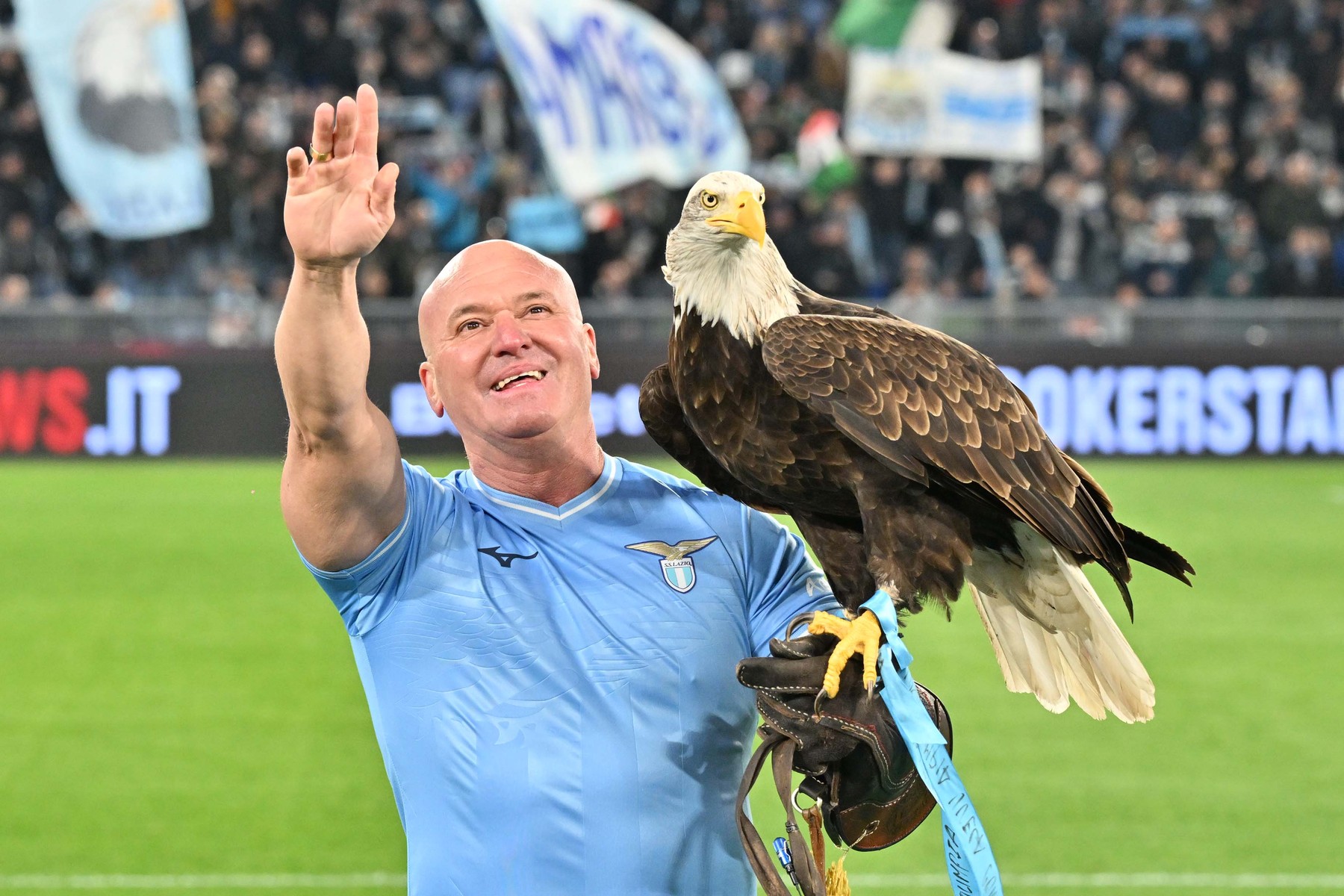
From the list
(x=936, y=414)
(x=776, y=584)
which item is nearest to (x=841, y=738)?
(x=776, y=584)

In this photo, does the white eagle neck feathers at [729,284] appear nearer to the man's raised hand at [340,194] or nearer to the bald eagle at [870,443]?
the bald eagle at [870,443]

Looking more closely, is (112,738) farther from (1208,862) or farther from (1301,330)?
(1301,330)

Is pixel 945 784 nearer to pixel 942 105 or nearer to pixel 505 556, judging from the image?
pixel 505 556

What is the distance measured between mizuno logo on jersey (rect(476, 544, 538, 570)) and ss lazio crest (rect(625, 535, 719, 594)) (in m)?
0.18

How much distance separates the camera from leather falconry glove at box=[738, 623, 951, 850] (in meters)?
2.97

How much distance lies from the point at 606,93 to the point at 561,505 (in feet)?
42.8

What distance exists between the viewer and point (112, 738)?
7.32 m

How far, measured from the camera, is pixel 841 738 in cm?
304

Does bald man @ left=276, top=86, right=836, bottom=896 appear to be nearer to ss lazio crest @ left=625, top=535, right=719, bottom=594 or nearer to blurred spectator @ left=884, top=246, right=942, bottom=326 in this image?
ss lazio crest @ left=625, top=535, right=719, bottom=594

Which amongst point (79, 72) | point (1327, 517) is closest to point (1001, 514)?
point (1327, 517)

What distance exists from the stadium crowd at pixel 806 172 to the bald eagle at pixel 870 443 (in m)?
11.0

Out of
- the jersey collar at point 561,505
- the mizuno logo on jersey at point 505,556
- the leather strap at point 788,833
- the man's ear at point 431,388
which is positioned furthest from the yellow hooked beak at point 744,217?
the leather strap at point 788,833

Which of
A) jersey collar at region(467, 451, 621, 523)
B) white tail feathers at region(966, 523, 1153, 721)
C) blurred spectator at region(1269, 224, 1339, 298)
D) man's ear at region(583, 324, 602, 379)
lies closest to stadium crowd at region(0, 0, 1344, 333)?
blurred spectator at region(1269, 224, 1339, 298)

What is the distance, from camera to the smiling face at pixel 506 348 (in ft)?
9.98
